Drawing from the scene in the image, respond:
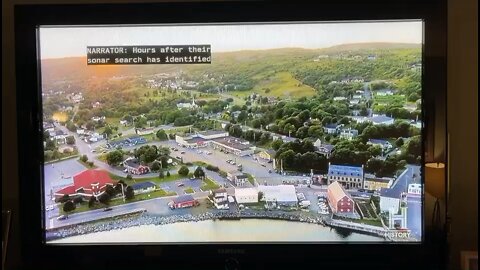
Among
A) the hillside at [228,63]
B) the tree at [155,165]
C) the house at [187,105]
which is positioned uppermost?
the hillside at [228,63]

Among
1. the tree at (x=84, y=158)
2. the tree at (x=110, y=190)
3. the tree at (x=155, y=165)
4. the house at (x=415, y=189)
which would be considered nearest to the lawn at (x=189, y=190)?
the tree at (x=155, y=165)

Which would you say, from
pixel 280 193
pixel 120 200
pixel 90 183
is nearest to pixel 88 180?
pixel 90 183

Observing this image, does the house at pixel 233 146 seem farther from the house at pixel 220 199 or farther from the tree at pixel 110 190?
the tree at pixel 110 190

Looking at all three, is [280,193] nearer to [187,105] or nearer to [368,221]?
[368,221]

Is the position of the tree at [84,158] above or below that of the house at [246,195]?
above

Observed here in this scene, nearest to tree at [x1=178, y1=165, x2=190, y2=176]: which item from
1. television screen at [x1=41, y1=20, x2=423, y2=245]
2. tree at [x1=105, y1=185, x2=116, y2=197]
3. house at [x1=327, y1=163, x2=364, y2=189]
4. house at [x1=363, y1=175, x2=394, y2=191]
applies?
television screen at [x1=41, y1=20, x2=423, y2=245]

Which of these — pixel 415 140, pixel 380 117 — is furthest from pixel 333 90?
pixel 415 140
